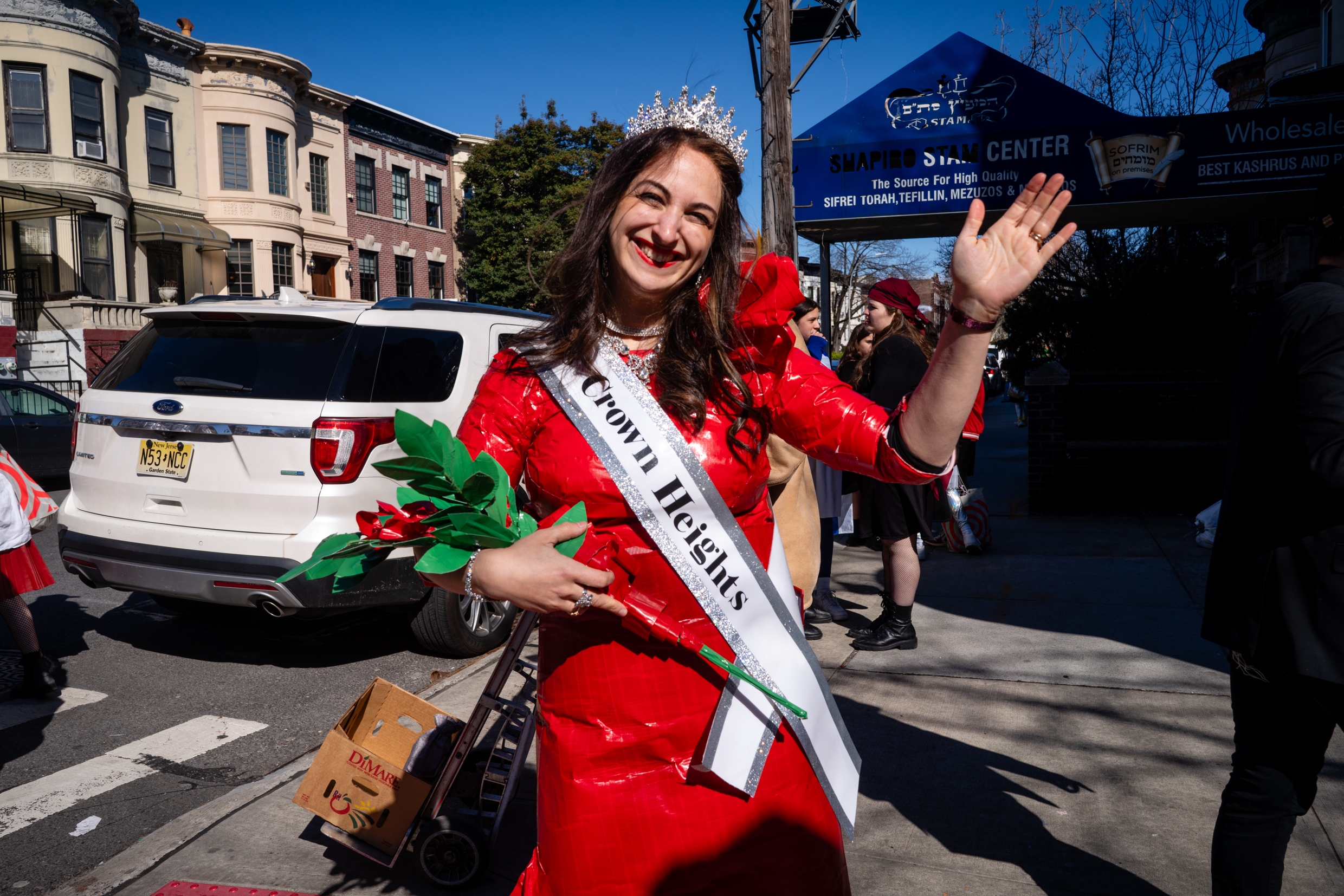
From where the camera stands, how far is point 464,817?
9.85ft

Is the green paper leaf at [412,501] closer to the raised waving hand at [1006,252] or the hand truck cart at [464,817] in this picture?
the raised waving hand at [1006,252]

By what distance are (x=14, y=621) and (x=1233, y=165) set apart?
9.29 meters

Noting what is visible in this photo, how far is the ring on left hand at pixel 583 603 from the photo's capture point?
4.89 ft

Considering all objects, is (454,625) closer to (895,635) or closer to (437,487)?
(895,635)

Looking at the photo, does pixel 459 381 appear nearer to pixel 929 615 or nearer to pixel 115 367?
pixel 115 367

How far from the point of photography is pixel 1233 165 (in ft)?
27.3

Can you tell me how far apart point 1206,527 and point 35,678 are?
25.9 ft

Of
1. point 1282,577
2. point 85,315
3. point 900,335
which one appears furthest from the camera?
point 85,315

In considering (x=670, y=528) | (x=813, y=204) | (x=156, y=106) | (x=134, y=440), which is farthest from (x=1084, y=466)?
(x=156, y=106)

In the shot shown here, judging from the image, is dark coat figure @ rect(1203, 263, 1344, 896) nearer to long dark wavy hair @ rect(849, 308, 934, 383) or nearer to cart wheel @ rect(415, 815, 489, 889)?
cart wheel @ rect(415, 815, 489, 889)

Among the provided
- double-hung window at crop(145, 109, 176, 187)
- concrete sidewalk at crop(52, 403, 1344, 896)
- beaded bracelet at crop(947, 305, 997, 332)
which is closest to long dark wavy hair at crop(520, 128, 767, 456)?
beaded bracelet at crop(947, 305, 997, 332)

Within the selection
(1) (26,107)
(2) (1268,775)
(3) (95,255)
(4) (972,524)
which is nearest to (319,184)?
(3) (95,255)

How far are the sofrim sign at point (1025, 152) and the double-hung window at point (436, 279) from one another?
2768cm

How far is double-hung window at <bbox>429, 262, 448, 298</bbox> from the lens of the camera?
3500cm
